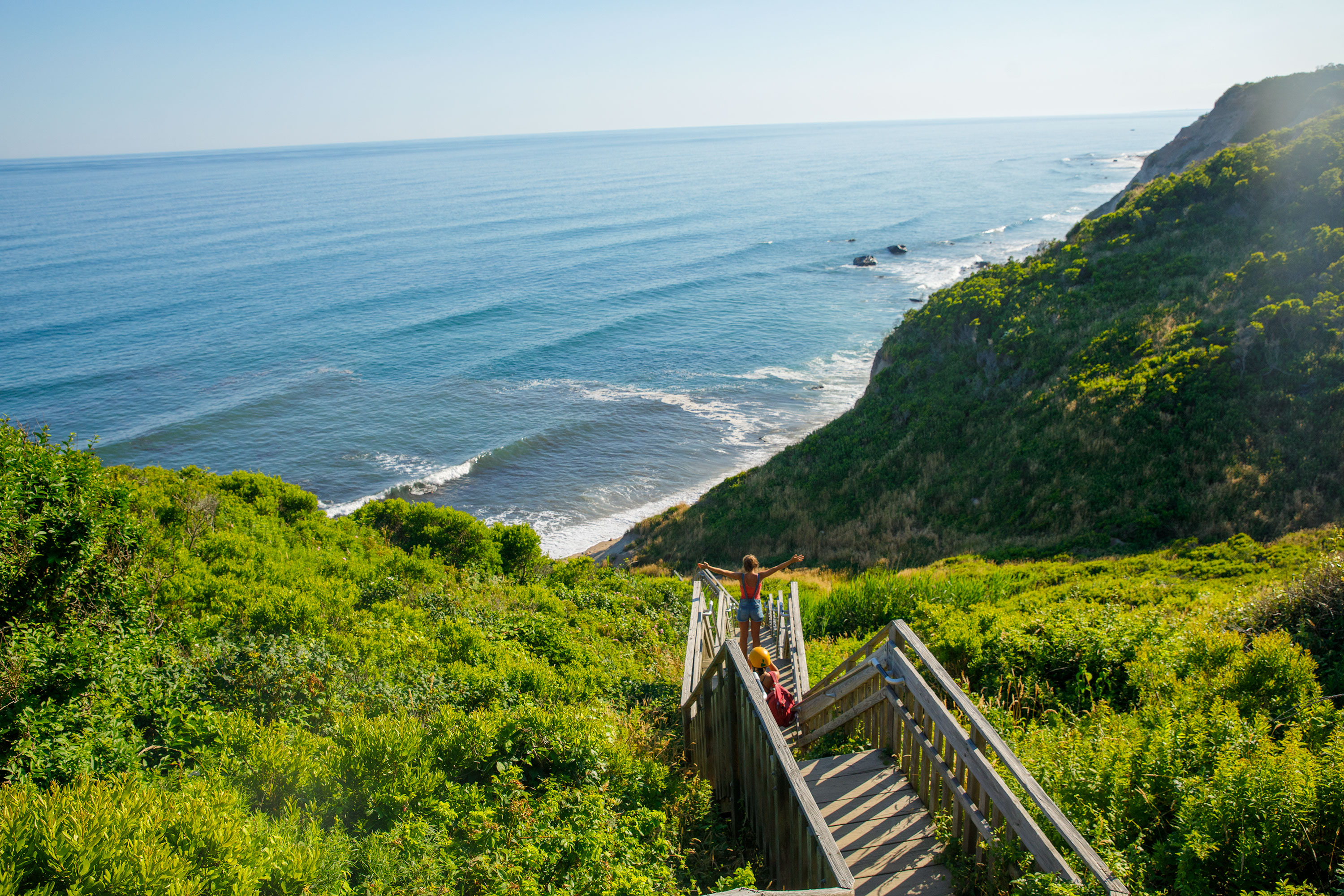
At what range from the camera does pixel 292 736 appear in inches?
250

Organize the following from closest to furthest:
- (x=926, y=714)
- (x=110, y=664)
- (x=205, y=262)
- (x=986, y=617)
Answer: (x=926, y=714), (x=110, y=664), (x=986, y=617), (x=205, y=262)

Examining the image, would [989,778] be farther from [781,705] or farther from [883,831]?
[781,705]

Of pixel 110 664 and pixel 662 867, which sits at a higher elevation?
pixel 110 664

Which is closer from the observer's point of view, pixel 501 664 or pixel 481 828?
pixel 481 828

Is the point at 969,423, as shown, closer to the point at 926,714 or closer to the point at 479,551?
the point at 479,551

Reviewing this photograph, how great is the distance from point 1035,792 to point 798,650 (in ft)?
19.0

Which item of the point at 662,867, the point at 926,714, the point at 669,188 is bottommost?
the point at 662,867

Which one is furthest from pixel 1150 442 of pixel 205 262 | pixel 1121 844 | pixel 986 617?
pixel 205 262

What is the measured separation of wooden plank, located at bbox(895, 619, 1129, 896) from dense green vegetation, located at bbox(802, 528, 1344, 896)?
0.83ft

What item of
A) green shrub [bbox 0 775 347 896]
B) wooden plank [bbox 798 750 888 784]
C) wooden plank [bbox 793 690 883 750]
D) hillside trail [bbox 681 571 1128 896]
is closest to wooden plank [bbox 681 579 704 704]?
hillside trail [bbox 681 571 1128 896]

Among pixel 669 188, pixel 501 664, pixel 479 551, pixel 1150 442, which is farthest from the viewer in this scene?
pixel 669 188

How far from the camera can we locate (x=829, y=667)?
10750 mm

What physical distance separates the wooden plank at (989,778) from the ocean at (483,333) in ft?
79.9

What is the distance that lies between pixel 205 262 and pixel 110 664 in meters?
78.5
